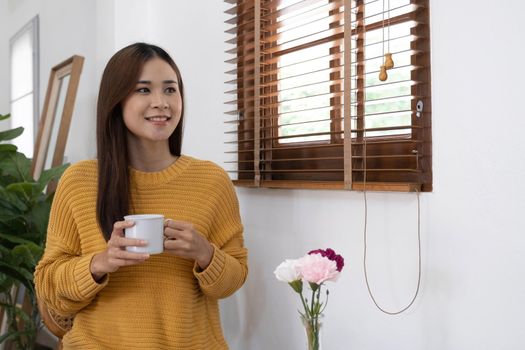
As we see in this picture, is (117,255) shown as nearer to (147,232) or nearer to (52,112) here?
(147,232)

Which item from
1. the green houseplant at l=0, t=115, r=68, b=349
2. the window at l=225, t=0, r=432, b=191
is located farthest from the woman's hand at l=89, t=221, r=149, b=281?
the green houseplant at l=0, t=115, r=68, b=349

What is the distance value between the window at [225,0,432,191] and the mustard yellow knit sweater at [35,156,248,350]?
1.18 ft

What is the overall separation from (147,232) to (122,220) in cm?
26

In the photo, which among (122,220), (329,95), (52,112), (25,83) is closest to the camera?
(122,220)

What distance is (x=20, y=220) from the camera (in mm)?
2039

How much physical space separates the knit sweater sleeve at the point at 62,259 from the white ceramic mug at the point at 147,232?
0.24m

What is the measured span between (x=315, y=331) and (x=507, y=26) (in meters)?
0.75

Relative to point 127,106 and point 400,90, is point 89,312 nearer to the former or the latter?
point 127,106

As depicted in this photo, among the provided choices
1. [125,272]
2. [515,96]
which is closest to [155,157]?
[125,272]

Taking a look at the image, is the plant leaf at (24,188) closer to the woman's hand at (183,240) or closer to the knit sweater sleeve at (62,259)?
the knit sweater sleeve at (62,259)

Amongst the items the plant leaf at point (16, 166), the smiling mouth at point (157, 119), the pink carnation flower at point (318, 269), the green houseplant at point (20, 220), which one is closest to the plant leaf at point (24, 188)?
the green houseplant at point (20, 220)

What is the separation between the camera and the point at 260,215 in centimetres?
169

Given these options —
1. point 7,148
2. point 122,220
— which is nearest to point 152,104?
point 122,220

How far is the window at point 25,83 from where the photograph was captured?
11.7ft
